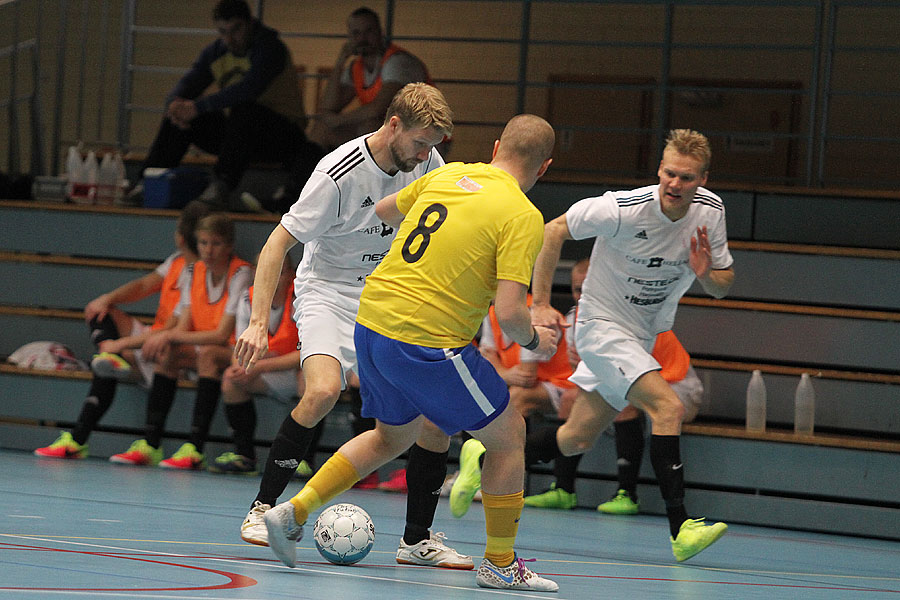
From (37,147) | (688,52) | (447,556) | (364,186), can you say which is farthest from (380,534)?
(688,52)

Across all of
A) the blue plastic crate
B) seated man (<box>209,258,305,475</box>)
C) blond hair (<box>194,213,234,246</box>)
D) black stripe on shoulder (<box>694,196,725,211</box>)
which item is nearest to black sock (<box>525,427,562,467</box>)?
black stripe on shoulder (<box>694,196,725,211</box>)

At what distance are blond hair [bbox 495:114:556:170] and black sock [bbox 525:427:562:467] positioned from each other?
3073 millimetres

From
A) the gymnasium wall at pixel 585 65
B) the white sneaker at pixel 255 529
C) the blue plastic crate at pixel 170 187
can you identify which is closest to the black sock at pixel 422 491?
the white sneaker at pixel 255 529

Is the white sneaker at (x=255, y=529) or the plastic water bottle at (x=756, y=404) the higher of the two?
the plastic water bottle at (x=756, y=404)

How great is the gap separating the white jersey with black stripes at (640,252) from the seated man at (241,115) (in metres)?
3.70

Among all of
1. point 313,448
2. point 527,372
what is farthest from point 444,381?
point 313,448

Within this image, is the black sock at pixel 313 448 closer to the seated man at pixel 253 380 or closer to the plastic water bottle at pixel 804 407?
the seated man at pixel 253 380

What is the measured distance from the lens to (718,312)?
27.9 ft

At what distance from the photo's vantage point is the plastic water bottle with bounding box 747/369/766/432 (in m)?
7.86

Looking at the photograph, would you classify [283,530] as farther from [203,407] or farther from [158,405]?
[158,405]

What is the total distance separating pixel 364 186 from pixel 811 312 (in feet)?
13.8

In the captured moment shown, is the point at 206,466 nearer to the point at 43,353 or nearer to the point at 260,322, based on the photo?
the point at 43,353

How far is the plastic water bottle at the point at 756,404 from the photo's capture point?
786 centimetres

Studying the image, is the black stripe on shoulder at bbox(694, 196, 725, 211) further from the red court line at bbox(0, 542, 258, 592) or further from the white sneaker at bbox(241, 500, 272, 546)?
the red court line at bbox(0, 542, 258, 592)
